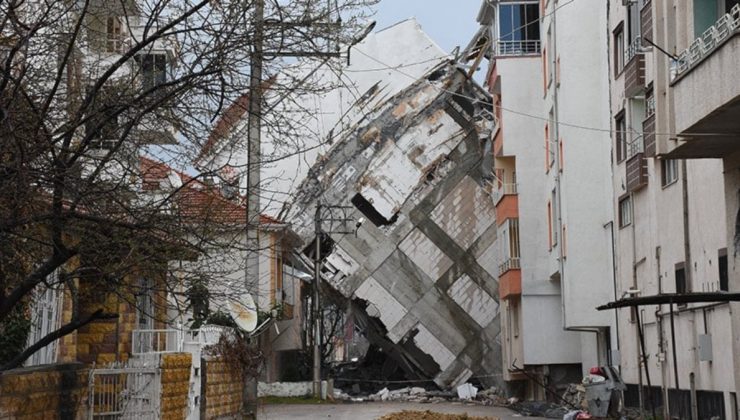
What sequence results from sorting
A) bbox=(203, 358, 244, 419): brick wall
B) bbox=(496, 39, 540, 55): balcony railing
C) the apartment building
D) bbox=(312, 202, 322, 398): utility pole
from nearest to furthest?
bbox=(203, 358, 244, 419): brick wall → the apartment building → bbox=(496, 39, 540, 55): balcony railing → bbox=(312, 202, 322, 398): utility pole

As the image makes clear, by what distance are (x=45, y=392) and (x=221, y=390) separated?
14.8m

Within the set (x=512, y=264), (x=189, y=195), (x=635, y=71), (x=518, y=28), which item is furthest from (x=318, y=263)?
(x=189, y=195)

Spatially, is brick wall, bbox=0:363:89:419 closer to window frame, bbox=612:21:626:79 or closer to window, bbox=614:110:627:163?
window, bbox=614:110:627:163

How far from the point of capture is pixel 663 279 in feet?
80.9

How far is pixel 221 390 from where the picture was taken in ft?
95.1

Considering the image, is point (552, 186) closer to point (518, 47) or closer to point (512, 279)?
point (512, 279)

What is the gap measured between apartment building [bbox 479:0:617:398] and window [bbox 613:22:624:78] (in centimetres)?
244

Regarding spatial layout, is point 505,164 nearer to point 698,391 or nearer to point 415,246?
point 415,246

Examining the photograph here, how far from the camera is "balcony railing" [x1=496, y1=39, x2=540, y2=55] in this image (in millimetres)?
41250

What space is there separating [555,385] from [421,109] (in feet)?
61.8

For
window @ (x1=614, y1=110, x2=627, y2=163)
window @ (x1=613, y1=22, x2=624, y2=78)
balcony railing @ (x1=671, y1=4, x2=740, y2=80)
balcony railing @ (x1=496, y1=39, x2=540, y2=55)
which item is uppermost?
balcony railing @ (x1=496, y1=39, x2=540, y2=55)

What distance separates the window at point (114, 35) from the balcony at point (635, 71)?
628 inches

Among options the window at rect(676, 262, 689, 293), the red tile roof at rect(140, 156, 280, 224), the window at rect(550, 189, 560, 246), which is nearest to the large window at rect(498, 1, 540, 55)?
the window at rect(550, 189, 560, 246)

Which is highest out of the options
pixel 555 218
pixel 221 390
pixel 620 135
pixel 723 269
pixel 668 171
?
pixel 620 135
